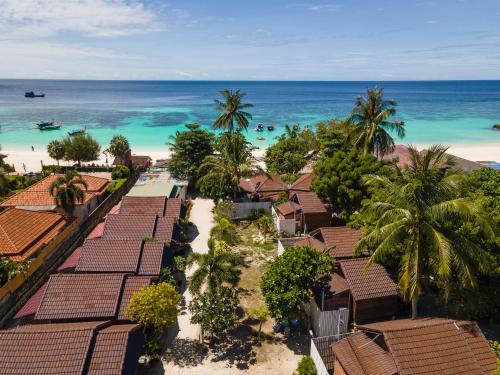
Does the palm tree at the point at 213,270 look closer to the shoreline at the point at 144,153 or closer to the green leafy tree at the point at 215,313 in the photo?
the green leafy tree at the point at 215,313

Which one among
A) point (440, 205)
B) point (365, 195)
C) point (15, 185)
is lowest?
point (15, 185)

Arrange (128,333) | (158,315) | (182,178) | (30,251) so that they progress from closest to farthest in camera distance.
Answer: (128,333)
(158,315)
(30,251)
(182,178)

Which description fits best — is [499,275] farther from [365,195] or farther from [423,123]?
[423,123]

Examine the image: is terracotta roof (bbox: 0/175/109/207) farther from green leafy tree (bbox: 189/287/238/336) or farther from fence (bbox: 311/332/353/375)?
fence (bbox: 311/332/353/375)

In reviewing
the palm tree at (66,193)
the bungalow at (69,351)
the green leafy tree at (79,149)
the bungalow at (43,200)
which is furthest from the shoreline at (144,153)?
the bungalow at (69,351)

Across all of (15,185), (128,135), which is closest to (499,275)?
(15,185)

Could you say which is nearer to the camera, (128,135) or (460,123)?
(128,135)

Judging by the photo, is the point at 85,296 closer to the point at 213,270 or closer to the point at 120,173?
the point at 213,270
